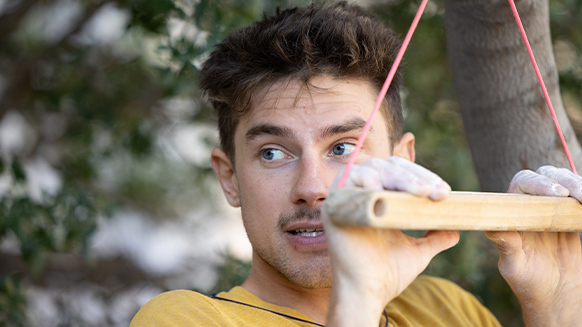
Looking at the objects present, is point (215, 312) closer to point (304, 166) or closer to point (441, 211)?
point (304, 166)

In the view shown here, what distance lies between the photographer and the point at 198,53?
6.88 feet

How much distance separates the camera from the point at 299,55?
5.62ft

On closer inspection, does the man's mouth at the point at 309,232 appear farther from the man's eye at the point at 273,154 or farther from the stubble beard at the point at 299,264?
the man's eye at the point at 273,154

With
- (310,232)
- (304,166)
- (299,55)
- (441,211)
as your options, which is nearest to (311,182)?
(304,166)

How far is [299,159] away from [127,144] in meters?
1.81

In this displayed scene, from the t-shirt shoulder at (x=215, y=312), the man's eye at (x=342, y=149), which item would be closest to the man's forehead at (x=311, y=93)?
the man's eye at (x=342, y=149)

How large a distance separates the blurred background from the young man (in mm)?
398

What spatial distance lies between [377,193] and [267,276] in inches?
34.3

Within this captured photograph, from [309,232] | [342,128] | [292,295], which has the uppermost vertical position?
[342,128]

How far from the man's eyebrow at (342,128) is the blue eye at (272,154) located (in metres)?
0.14

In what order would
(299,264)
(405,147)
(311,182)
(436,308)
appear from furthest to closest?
(436,308) → (405,147) → (299,264) → (311,182)

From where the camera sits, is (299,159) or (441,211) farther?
(299,159)

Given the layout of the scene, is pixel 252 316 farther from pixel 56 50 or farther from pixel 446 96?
pixel 56 50

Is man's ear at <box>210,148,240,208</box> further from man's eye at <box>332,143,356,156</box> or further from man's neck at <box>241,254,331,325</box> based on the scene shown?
man's eye at <box>332,143,356,156</box>
